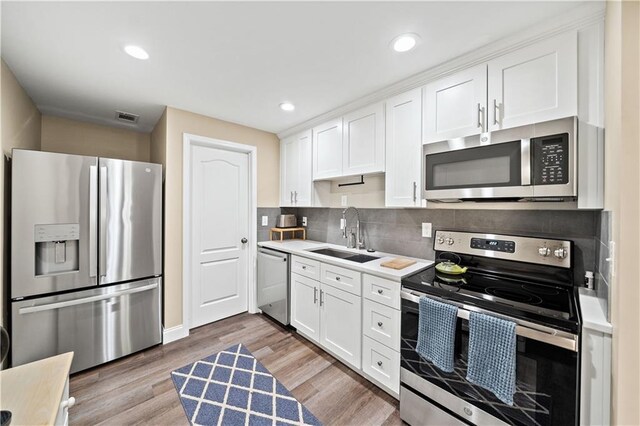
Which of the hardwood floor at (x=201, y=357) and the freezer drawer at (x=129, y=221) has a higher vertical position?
the freezer drawer at (x=129, y=221)

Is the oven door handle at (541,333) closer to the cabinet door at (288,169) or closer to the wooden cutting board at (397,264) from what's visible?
the wooden cutting board at (397,264)

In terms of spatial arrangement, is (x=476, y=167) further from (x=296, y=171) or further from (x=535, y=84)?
(x=296, y=171)

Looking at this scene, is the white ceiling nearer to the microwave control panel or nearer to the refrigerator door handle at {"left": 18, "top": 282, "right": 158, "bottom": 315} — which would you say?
the microwave control panel

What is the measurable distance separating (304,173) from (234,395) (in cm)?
224

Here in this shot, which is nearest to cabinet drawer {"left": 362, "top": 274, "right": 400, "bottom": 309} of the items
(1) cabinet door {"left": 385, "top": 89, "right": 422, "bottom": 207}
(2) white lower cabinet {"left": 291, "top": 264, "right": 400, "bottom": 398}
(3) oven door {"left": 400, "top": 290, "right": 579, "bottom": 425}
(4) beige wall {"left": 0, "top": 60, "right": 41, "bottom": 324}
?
(2) white lower cabinet {"left": 291, "top": 264, "right": 400, "bottom": 398}

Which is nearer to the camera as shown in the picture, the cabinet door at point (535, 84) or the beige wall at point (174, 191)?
the cabinet door at point (535, 84)

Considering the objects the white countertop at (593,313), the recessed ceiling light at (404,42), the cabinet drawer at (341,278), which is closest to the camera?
the white countertop at (593,313)

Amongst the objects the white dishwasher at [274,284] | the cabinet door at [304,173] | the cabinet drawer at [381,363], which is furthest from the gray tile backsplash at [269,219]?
the cabinet drawer at [381,363]

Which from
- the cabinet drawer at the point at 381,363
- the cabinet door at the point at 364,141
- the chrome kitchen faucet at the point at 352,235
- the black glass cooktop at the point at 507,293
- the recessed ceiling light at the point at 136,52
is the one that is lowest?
the cabinet drawer at the point at 381,363

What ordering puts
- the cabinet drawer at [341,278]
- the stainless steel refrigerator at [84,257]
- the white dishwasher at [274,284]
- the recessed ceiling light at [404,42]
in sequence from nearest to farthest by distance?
the recessed ceiling light at [404,42] → the stainless steel refrigerator at [84,257] → the cabinet drawer at [341,278] → the white dishwasher at [274,284]

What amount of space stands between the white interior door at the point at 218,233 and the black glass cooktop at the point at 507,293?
2238mm

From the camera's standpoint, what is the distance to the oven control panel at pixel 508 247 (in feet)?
4.96

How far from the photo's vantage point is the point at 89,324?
6.97ft

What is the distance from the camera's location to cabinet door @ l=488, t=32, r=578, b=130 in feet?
4.32
